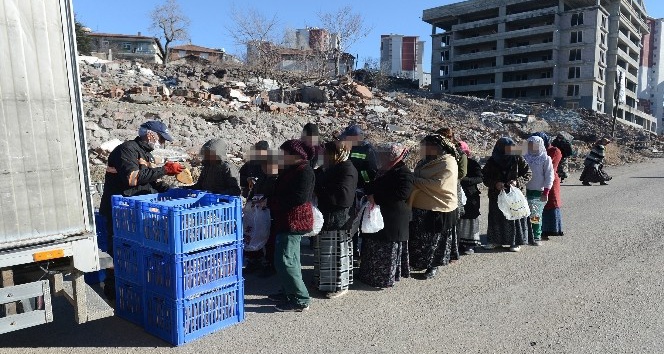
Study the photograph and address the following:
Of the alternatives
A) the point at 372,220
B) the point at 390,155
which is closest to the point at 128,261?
the point at 372,220

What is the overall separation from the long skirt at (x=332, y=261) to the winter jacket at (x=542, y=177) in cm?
350

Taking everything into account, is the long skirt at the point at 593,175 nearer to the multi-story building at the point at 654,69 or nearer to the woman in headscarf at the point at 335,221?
the woman in headscarf at the point at 335,221

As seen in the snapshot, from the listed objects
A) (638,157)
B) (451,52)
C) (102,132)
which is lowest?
(638,157)

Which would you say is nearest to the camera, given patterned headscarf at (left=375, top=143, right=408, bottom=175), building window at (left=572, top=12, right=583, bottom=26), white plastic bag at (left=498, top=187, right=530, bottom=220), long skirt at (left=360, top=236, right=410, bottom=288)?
patterned headscarf at (left=375, top=143, right=408, bottom=175)

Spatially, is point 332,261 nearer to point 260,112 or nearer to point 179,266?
point 179,266

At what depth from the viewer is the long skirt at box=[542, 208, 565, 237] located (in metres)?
7.71

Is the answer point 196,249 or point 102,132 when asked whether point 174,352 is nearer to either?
point 196,249

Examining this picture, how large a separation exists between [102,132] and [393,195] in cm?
1108

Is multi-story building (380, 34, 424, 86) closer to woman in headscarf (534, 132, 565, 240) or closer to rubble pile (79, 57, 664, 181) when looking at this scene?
rubble pile (79, 57, 664, 181)

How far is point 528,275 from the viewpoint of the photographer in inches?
228

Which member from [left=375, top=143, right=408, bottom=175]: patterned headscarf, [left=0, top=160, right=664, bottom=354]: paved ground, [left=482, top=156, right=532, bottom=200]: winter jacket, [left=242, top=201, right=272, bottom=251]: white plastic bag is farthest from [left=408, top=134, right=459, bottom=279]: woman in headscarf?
[left=242, top=201, right=272, bottom=251]: white plastic bag

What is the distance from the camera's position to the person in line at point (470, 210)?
668cm

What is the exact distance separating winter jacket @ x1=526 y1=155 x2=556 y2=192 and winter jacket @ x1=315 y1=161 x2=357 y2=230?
11.6ft

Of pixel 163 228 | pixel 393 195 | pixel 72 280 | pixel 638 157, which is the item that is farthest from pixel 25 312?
pixel 638 157
